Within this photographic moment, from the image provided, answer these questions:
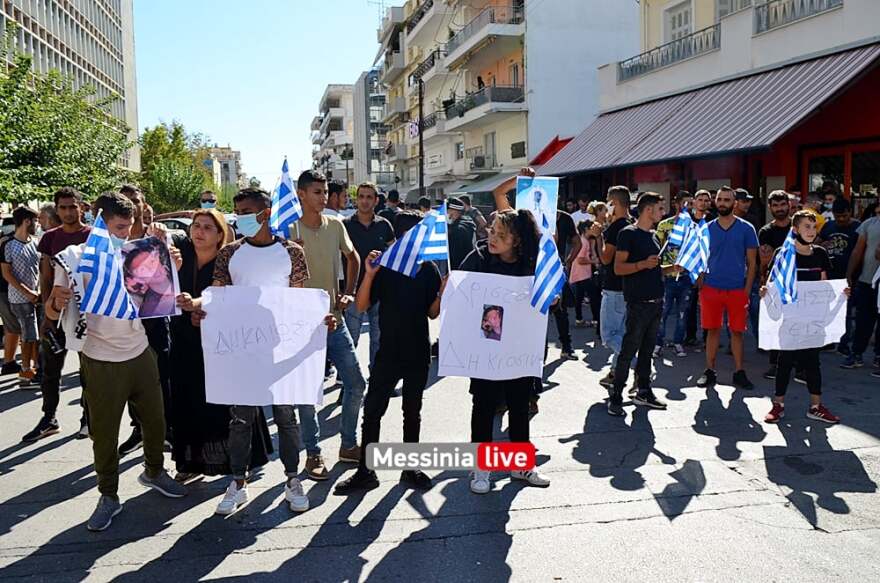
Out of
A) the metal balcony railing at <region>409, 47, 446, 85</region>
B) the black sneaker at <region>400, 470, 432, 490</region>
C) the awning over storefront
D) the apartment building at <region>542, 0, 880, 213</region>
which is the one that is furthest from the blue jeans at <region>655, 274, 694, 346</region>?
the metal balcony railing at <region>409, 47, 446, 85</region>

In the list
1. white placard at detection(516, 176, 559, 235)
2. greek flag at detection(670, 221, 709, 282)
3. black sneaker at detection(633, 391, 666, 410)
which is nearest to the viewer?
white placard at detection(516, 176, 559, 235)

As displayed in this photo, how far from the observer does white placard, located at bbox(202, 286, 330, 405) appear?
4.40m

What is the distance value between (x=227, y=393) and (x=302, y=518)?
0.88 meters

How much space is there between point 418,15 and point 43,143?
36.3 m

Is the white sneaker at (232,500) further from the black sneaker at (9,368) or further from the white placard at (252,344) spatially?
the black sneaker at (9,368)

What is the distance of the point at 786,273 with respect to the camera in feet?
20.8

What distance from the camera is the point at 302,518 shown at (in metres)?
4.49

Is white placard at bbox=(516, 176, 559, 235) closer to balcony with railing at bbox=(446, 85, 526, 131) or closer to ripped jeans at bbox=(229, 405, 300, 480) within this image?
ripped jeans at bbox=(229, 405, 300, 480)

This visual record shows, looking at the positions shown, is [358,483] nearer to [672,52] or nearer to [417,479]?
[417,479]

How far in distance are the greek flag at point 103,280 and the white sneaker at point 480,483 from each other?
7.69 feet

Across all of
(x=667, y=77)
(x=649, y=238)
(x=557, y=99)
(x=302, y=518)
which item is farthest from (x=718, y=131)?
(x=557, y=99)

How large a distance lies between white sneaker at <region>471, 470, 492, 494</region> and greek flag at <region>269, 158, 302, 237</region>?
1.99 m

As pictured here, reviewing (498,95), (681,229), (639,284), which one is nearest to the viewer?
(639,284)

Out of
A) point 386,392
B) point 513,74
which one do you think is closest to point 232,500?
point 386,392
